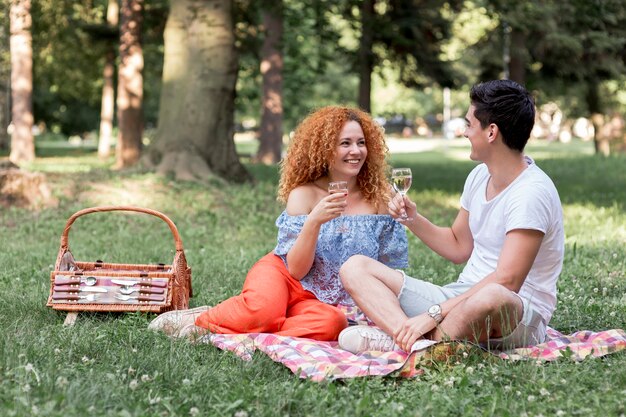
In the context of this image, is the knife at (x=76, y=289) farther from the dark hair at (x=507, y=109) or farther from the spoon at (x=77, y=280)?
the dark hair at (x=507, y=109)

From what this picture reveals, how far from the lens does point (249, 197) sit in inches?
499

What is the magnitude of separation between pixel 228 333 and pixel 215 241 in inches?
191

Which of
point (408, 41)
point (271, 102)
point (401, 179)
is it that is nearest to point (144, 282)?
point (401, 179)

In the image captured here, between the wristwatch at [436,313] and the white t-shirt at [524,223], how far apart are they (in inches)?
19.3

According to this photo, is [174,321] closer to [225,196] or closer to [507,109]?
[507,109]

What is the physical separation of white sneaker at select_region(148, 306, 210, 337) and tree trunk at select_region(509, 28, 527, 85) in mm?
19494

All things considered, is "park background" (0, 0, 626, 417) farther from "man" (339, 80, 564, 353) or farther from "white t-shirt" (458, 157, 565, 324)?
"white t-shirt" (458, 157, 565, 324)

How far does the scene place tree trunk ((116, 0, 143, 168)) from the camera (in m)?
20.5

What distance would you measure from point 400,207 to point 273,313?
980 mm

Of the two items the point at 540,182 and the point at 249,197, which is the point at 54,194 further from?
the point at 540,182

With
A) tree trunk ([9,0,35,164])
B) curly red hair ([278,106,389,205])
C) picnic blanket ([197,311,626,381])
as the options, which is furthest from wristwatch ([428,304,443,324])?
tree trunk ([9,0,35,164])

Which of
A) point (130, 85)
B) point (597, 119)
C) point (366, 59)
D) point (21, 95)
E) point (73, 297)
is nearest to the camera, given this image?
point (73, 297)

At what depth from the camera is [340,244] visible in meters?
5.73

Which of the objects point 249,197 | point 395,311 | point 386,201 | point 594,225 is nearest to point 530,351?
point 395,311
